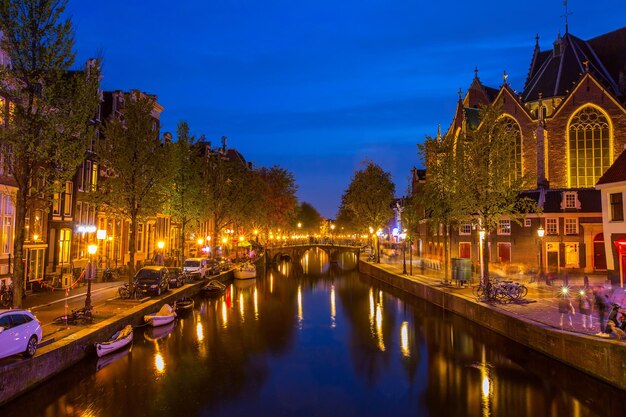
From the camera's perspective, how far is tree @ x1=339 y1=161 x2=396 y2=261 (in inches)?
2680

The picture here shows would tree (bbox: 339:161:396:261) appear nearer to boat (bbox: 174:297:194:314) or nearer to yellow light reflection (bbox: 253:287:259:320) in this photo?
yellow light reflection (bbox: 253:287:259:320)

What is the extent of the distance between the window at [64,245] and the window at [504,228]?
44.0 meters

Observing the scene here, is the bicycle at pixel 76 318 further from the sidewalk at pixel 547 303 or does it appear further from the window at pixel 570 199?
the window at pixel 570 199

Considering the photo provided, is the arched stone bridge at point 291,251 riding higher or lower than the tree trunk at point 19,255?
lower

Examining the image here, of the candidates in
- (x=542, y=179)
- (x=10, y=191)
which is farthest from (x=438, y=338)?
(x=542, y=179)

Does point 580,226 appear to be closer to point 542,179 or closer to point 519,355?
point 542,179

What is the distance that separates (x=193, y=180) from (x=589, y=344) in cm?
3769

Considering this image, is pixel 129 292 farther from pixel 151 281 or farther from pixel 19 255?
pixel 19 255

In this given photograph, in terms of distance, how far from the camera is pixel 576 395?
55.4 ft

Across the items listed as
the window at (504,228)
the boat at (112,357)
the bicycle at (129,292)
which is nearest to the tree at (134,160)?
the bicycle at (129,292)

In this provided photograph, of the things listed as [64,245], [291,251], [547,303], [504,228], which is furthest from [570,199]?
[291,251]

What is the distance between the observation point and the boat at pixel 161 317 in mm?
26562

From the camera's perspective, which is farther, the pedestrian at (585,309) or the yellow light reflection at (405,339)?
the yellow light reflection at (405,339)

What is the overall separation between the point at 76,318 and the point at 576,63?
66792mm
